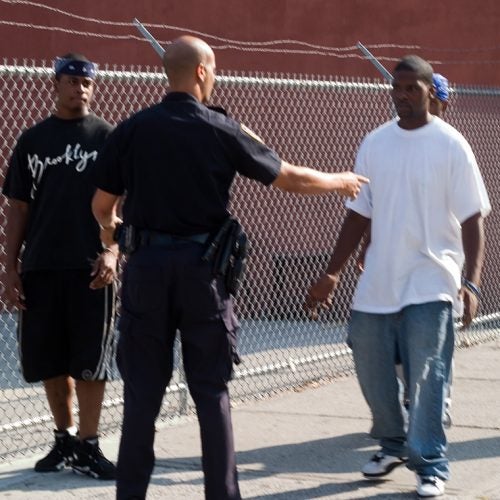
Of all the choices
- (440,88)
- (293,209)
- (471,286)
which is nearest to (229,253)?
(471,286)

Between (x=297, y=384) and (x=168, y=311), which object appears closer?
(x=168, y=311)

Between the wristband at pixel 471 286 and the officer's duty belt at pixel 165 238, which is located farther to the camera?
the wristband at pixel 471 286

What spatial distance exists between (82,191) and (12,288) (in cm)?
58

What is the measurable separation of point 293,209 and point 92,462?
589 centimetres

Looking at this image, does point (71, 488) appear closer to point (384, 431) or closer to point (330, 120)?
point (384, 431)

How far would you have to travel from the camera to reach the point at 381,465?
20.0ft

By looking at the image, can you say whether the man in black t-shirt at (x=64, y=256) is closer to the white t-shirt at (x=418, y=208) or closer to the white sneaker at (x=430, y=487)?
the white t-shirt at (x=418, y=208)

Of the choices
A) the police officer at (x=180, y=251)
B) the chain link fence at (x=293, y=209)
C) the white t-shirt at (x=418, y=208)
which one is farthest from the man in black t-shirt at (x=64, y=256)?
the chain link fence at (x=293, y=209)

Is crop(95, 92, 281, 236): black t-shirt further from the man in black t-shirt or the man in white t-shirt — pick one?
the man in black t-shirt

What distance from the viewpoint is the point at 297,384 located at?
8.75 meters

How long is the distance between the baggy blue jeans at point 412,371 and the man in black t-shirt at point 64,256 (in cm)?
126

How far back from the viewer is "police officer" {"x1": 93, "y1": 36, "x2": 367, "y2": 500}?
485 centimetres

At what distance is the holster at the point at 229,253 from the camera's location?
16.0ft

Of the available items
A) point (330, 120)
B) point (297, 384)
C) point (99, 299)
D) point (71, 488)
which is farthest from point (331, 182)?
point (330, 120)
